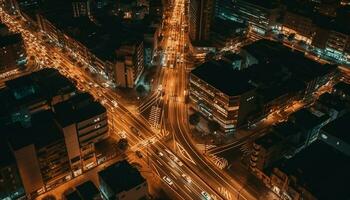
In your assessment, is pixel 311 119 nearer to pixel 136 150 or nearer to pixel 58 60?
pixel 136 150

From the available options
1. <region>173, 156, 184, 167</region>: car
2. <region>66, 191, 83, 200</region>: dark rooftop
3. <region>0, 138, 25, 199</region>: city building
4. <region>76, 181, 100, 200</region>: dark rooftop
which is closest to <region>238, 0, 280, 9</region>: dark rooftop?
<region>173, 156, 184, 167</region>: car

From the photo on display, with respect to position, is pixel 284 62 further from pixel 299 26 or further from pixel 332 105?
pixel 299 26

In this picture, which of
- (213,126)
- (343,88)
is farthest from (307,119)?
(213,126)

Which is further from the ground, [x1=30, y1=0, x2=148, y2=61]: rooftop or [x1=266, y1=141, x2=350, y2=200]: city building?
[x1=30, y1=0, x2=148, y2=61]: rooftop

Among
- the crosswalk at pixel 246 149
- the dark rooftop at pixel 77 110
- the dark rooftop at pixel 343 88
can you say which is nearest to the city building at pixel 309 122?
the crosswalk at pixel 246 149

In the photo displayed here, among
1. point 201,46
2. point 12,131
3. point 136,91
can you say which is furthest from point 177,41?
point 12,131

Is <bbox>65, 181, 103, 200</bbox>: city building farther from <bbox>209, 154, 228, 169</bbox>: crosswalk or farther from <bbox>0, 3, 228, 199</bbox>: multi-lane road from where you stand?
<bbox>209, 154, 228, 169</bbox>: crosswalk
